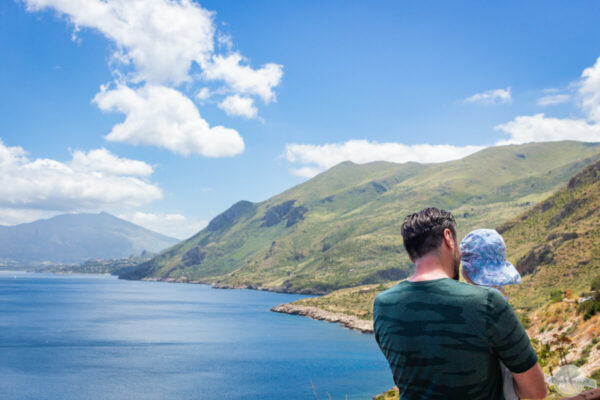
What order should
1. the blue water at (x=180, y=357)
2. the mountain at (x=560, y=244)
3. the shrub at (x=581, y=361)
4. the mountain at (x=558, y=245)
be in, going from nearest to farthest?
the shrub at (x=581, y=361) → the blue water at (x=180, y=357) → the mountain at (x=558, y=245) → the mountain at (x=560, y=244)

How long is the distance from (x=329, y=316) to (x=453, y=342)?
121 metres

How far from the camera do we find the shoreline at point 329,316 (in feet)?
337

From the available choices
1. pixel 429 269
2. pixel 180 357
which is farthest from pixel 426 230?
pixel 180 357

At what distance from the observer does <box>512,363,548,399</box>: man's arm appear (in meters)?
2.66

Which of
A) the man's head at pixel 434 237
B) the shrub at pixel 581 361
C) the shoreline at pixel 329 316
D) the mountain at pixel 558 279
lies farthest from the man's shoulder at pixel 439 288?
the shoreline at pixel 329 316

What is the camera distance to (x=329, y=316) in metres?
120

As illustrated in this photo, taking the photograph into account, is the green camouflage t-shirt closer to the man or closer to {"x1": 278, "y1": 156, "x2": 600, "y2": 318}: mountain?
the man

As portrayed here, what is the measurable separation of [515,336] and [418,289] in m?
0.59

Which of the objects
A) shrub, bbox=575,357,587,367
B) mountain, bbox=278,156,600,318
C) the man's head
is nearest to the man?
the man's head

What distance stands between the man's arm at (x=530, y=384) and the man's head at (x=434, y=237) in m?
0.70

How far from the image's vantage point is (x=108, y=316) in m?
122

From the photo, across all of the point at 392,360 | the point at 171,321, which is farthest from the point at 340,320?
the point at 392,360

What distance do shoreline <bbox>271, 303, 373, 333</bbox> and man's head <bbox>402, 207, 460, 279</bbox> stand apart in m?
98.5

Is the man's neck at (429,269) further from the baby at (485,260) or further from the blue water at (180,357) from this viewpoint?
the blue water at (180,357)
